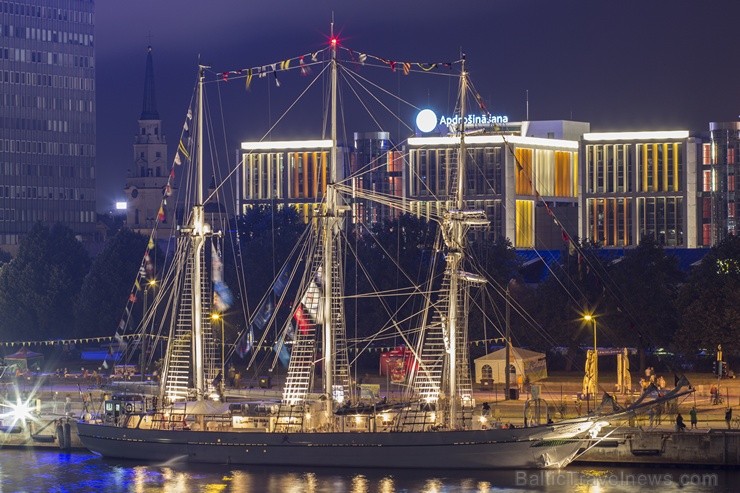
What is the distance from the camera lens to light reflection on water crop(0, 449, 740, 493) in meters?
72.4

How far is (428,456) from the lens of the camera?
76.5m

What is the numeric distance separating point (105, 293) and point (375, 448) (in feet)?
227

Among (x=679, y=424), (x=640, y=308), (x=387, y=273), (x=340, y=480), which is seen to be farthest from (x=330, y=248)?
(x=387, y=273)

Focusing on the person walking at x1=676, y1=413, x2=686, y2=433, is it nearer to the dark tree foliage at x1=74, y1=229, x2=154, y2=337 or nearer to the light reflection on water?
the light reflection on water

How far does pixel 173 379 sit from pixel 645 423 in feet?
Result: 83.4

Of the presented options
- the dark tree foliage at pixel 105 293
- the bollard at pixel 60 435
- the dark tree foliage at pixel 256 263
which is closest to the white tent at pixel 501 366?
the dark tree foliage at pixel 256 263

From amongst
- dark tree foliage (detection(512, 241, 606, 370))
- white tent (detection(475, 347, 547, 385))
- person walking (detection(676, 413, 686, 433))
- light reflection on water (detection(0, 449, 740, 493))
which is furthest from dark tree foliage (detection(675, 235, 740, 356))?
light reflection on water (detection(0, 449, 740, 493))

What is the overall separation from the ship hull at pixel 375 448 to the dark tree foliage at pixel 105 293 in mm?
58910

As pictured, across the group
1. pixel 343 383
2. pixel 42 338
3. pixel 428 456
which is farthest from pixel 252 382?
pixel 42 338

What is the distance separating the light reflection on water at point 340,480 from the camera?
72.4 metres

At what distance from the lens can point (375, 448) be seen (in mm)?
76938

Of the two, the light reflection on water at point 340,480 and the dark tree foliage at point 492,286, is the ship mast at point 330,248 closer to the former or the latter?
the light reflection on water at point 340,480

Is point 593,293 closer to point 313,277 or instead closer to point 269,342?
point 269,342

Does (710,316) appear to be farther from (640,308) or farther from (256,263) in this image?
(256,263)
